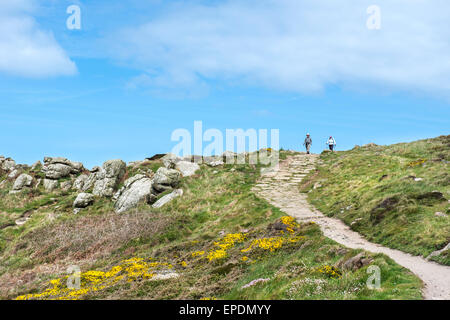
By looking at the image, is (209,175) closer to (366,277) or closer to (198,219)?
(198,219)

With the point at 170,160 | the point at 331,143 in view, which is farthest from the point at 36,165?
the point at 331,143

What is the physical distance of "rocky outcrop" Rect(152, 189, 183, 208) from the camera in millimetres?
31797

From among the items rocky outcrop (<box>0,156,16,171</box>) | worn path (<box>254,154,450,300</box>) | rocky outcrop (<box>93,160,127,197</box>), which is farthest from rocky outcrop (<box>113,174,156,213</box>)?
rocky outcrop (<box>0,156,16,171</box>)

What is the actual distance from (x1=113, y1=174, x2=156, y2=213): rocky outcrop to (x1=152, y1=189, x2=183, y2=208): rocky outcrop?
1359 millimetres

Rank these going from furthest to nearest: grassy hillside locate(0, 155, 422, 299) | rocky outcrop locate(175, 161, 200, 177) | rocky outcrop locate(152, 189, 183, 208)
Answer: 1. rocky outcrop locate(175, 161, 200, 177)
2. rocky outcrop locate(152, 189, 183, 208)
3. grassy hillside locate(0, 155, 422, 299)

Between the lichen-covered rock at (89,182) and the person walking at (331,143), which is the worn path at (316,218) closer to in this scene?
the person walking at (331,143)

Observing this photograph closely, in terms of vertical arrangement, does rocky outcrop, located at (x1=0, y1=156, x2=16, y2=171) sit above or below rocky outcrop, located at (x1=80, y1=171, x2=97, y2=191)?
above

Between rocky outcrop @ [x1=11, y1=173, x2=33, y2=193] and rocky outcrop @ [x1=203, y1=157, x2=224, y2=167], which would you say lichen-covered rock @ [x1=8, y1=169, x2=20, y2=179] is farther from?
rocky outcrop @ [x1=203, y1=157, x2=224, y2=167]

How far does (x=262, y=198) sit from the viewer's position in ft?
95.7

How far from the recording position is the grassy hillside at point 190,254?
12016mm

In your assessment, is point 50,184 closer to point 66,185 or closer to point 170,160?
point 66,185

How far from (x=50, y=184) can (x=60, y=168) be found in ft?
9.28

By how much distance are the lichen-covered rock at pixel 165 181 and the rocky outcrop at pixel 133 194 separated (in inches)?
31.6
